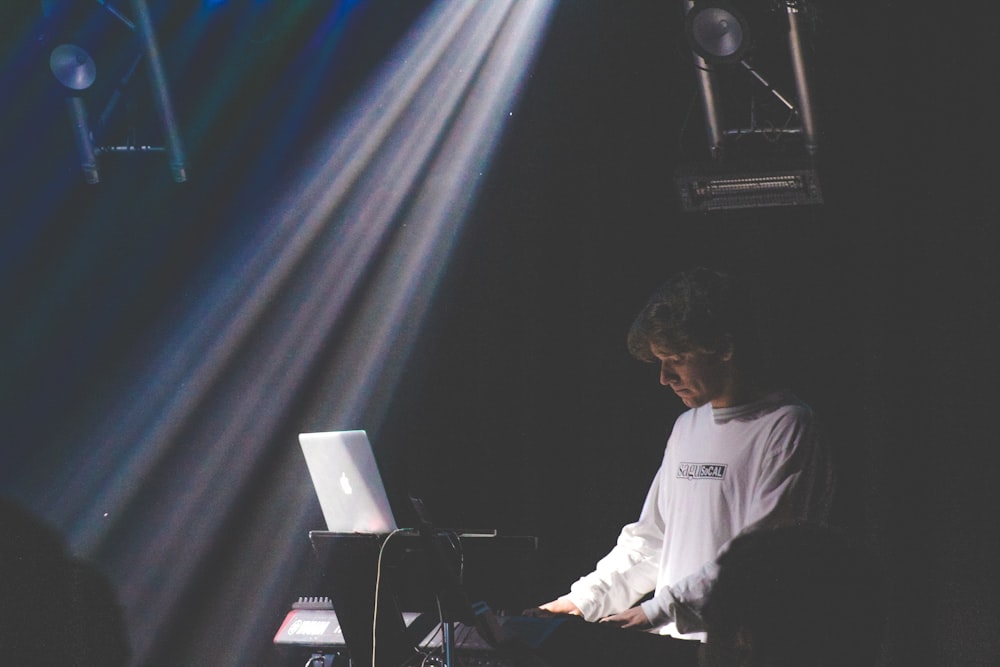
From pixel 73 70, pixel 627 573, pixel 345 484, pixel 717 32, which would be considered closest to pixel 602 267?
pixel 717 32

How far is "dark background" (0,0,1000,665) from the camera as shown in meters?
3.21

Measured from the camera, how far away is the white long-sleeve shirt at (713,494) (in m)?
2.28

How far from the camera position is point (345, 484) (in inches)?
98.9

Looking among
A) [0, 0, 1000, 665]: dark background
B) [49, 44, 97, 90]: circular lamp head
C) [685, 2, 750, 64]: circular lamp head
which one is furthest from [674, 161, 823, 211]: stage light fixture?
[49, 44, 97, 90]: circular lamp head

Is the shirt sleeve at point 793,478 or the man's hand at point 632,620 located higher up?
the shirt sleeve at point 793,478

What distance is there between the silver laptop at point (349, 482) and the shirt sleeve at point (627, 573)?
574 mm

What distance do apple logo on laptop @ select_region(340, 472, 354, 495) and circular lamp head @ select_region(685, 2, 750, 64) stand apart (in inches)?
67.3

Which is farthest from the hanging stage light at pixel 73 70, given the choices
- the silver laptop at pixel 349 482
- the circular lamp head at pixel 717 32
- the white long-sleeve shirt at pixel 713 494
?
the white long-sleeve shirt at pixel 713 494

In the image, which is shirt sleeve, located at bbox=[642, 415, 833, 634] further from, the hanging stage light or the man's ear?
the hanging stage light

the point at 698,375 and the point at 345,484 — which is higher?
the point at 698,375

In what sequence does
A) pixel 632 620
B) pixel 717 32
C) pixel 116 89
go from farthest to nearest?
pixel 116 89, pixel 717 32, pixel 632 620

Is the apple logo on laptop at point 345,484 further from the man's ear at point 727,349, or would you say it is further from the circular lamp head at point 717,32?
the circular lamp head at point 717,32

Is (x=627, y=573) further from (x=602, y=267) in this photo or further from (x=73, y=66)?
(x=73, y=66)

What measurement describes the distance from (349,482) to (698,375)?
3.19 feet
